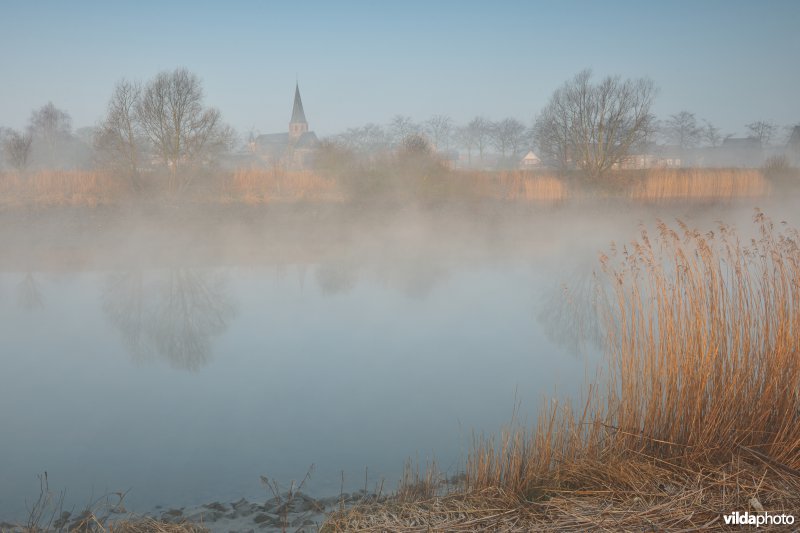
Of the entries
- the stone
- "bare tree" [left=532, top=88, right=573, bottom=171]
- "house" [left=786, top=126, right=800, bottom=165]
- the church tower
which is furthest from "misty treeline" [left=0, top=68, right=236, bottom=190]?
the church tower

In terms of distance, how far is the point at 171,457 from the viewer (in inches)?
143

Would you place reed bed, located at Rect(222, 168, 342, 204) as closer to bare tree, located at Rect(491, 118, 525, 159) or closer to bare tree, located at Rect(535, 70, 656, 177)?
bare tree, located at Rect(535, 70, 656, 177)

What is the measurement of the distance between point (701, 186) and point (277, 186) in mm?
11254

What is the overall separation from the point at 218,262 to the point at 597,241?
7.17 metres

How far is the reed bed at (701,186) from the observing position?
16547 mm

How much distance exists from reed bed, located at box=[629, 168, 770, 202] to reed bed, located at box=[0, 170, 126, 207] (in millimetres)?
13432

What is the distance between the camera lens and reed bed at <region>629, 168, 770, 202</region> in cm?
1655

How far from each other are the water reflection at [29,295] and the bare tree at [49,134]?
61.2ft

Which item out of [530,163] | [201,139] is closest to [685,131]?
[530,163]

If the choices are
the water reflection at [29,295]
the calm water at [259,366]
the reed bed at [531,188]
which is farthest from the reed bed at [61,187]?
the reed bed at [531,188]

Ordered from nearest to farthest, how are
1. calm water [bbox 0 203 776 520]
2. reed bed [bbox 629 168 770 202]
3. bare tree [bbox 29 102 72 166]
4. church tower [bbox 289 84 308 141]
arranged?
calm water [bbox 0 203 776 520], reed bed [bbox 629 168 770 202], bare tree [bbox 29 102 72 166], church tower [bbox 289 84 308 141]

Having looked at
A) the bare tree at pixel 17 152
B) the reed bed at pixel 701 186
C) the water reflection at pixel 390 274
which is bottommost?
the water reflection at pixel 390 274

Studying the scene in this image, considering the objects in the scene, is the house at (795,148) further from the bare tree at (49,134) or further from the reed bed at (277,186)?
the bare tree at (49,134)

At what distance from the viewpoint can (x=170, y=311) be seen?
7254 millimetres
